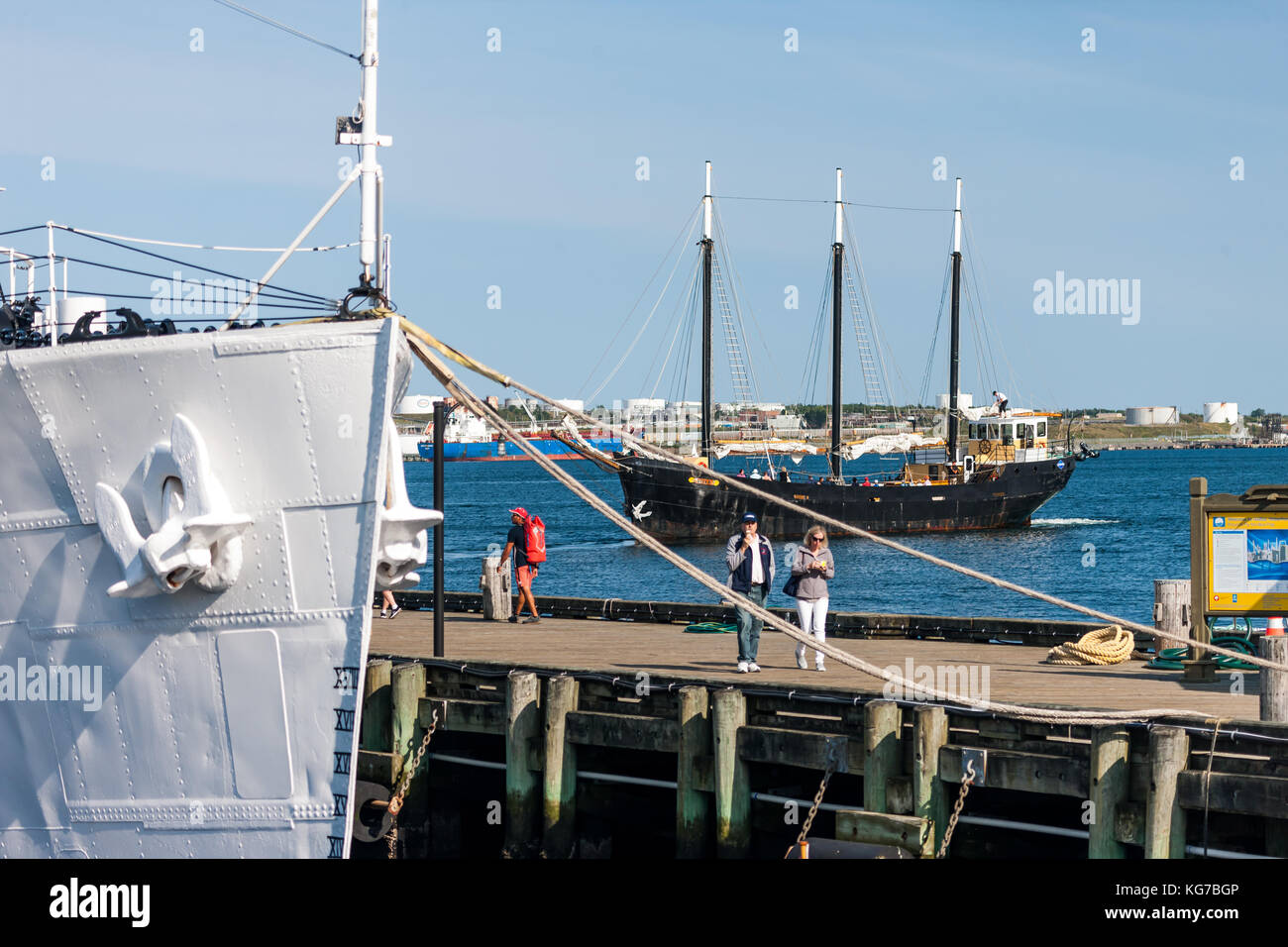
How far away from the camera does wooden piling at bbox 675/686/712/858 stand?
38.0 ft

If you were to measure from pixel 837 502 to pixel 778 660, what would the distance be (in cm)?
4893

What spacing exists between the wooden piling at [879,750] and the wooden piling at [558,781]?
9.00ft

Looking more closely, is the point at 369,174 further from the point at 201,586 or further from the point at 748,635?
the point at 748,635

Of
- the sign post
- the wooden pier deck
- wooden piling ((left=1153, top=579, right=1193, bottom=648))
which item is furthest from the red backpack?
the sign post

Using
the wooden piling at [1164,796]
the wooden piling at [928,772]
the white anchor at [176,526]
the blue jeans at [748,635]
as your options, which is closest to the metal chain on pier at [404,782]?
the blue jeans at [748,635]

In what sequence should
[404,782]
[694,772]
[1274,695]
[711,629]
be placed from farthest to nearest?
[711,629]
[404,782]
[694,772]
[1274,695]

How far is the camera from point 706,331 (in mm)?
65812

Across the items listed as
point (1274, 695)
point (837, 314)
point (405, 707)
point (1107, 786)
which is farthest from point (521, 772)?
point (837, 314)

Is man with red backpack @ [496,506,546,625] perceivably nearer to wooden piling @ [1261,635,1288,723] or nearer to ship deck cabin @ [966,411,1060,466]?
wooden piling @ [1261,635,1288,723]

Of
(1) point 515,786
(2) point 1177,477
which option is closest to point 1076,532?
(1) point 515,786

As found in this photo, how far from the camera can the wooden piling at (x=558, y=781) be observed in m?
12.2
